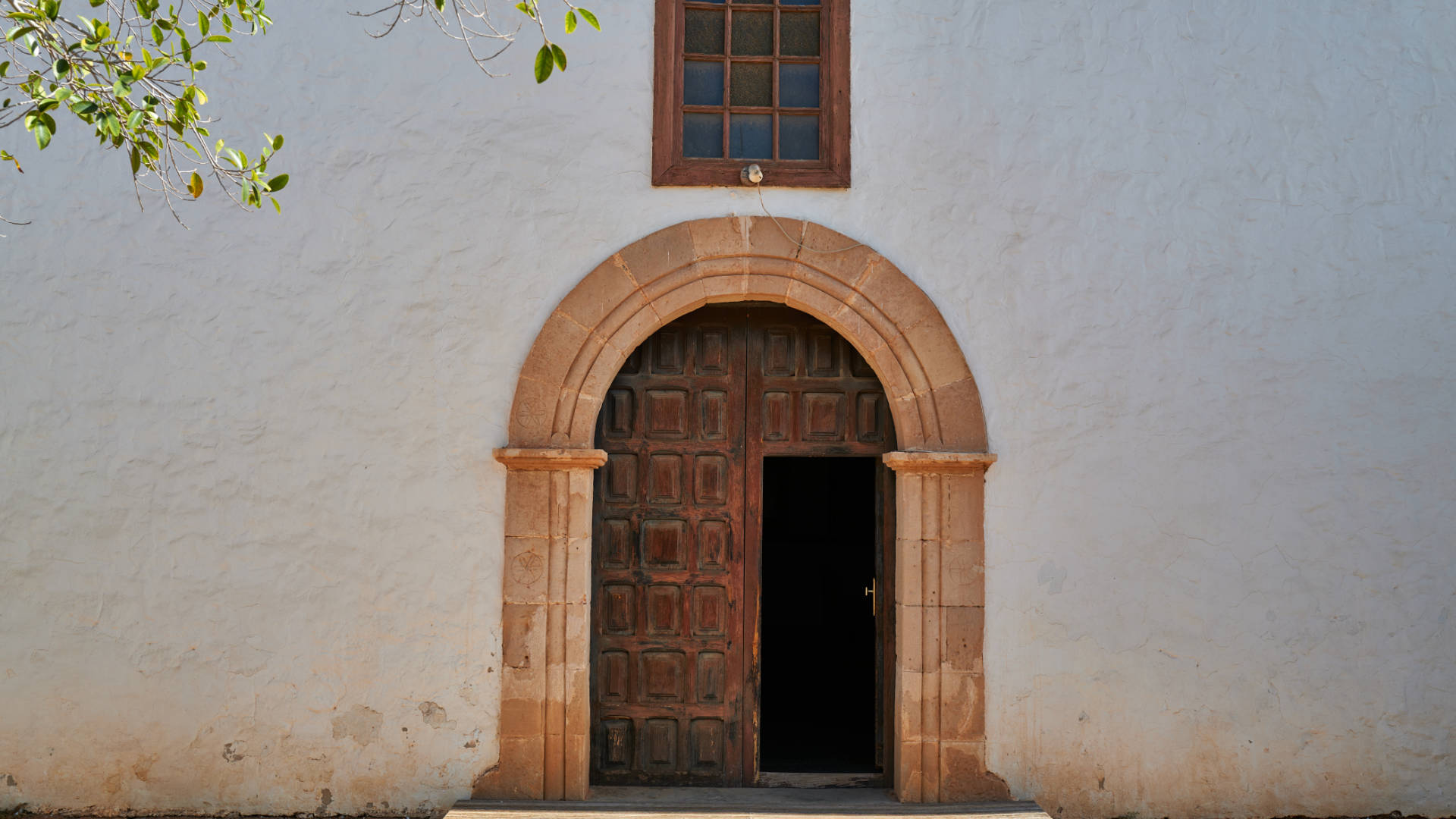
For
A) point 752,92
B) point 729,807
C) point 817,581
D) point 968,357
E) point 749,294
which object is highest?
point 752,92

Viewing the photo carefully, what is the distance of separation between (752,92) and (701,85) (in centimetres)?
23

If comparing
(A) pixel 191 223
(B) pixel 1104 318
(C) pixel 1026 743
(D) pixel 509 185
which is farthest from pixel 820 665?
(A) pixel 191 223

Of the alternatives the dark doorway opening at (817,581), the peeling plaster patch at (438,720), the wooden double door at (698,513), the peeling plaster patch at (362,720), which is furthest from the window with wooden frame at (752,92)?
the dark doorway opening at (817,581)

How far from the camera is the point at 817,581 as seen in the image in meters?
8.77

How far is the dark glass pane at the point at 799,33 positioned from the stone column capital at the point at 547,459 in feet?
6.48

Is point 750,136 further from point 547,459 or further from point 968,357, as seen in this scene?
point 547,459

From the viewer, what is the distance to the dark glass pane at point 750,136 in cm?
484

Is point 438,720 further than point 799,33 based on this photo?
No

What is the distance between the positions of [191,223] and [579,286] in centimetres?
174

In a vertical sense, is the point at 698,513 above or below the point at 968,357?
below

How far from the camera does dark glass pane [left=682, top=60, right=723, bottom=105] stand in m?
4.85

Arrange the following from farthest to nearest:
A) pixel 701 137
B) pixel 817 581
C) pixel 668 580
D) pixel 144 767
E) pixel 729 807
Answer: pixel 817 581 < pixel 668 580 < pixel 701 137 < pixel 144 767 < pixel 729 807

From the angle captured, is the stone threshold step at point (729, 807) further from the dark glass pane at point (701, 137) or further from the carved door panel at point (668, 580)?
the dark glass pane at point (701, 137)

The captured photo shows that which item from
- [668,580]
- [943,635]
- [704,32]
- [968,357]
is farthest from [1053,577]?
[704,32]
